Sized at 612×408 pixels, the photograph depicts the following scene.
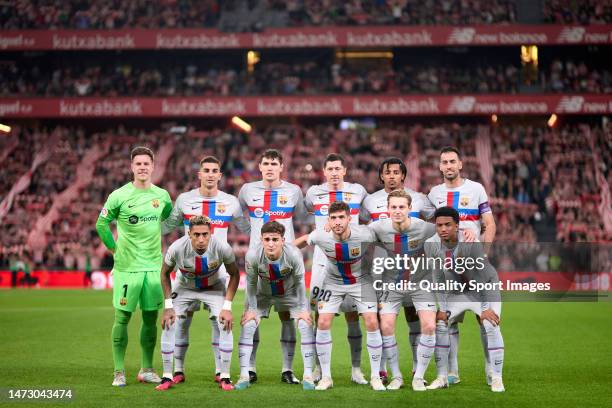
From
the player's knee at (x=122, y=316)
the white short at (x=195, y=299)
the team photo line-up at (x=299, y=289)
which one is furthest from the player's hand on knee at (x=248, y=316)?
the player's knee at (x=122, y=316)

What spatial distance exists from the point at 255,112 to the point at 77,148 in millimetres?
7786

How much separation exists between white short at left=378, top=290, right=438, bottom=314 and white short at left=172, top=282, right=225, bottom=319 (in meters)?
1.78

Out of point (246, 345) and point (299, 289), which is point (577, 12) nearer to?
point (299, 289)

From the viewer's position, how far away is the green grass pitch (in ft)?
25.5

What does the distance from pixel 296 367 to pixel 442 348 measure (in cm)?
241

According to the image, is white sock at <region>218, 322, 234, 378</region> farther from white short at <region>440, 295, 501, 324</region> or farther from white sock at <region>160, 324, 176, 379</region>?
white short at <region>440, 295, 501, 324</region>

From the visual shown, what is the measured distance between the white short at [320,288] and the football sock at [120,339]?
2.02m

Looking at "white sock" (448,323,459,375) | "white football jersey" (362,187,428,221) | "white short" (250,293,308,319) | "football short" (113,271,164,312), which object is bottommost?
"white sock" (448,323,459,375)

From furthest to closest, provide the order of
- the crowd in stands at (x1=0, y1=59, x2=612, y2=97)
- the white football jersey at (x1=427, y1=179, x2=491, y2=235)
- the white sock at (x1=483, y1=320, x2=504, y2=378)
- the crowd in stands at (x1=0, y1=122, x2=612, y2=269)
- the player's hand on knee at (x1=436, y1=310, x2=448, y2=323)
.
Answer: the crowd in stands at (x1=0, y1=59, x2=612, y2=97), the crowd in stands at (x1=0, y1=122, x2=612, y2=269), the white football jersey at (x1=427, y1=179, x2=491, y2=235), the player's hand on knee at (x1=436, y1=310, x2=448, y2=323), the white sock at (x1=483, y1=320, x2=504, y2=378)

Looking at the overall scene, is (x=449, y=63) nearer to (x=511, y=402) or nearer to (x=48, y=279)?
(x=48, y=279)

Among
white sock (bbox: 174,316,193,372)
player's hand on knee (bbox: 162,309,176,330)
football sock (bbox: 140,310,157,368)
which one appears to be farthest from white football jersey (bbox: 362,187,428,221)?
football sock (bbox: 140,310,157,368)

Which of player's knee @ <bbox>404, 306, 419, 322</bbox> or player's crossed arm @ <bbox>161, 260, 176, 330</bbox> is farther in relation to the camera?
player's knee @ <bbox>404, 306, 419, 322</bbox>

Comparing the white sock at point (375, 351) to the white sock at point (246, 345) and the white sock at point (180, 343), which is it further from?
the white sock at point (180, 343)

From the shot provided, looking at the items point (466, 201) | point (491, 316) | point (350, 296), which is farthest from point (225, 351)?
point (466, 201)
